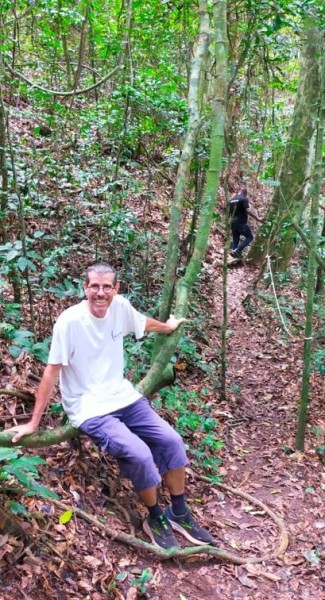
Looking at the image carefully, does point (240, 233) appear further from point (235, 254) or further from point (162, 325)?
point (162, 325)

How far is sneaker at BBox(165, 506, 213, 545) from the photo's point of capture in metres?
3.75

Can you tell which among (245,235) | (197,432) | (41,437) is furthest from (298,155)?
(41,437)

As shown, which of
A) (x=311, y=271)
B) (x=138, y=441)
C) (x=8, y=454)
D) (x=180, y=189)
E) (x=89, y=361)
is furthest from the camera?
(x=311, y=271)

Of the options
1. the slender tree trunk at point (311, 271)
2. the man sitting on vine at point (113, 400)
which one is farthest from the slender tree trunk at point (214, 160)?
the slender tree trunk at point (311, 271)

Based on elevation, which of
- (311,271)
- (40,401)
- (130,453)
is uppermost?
(311,271)

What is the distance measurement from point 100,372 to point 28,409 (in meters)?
0.72

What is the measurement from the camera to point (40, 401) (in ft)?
10.2

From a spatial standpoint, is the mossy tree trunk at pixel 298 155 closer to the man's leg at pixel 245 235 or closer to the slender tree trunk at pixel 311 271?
the man's leg at pixel 245 235

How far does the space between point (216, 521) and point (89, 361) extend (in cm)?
199

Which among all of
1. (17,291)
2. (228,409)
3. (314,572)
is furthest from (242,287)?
(314,572)

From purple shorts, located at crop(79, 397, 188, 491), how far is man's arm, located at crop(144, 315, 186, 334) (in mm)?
550

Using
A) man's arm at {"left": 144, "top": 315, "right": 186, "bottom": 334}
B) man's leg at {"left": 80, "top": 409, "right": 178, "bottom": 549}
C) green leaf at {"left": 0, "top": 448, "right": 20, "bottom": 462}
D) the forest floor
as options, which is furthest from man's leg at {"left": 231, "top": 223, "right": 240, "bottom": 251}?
green leaf at {"left": 0, "top": 448, "right": 20, "bottom": 462}

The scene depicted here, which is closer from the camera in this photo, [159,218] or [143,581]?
[143,581]

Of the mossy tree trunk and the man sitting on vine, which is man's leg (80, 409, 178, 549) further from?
the mossy tree trunk
